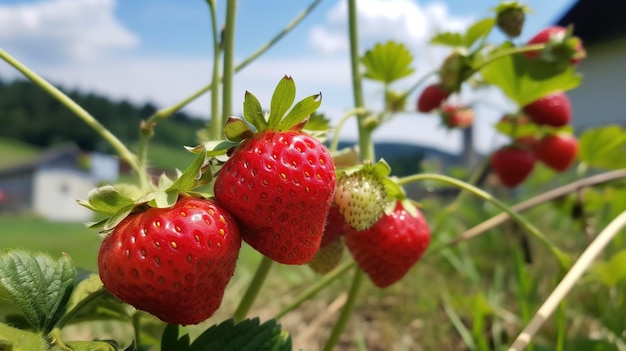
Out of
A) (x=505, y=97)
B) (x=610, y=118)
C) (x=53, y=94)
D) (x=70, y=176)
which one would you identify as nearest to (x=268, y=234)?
(x=53, y=94)

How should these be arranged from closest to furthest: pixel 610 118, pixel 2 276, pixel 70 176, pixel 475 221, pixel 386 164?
pixel 2 276 < pixel 386 164 < pixel 475 221 < pixel 610 118 < pixel 70 176

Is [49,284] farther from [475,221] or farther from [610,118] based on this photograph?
[610,118]

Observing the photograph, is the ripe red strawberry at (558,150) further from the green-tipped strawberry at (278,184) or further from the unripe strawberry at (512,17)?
the green-tipped strawberry at (278,184)

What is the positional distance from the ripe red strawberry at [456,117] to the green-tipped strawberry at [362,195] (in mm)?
657

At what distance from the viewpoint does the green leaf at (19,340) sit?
1.03 ft

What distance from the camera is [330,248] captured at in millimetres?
535

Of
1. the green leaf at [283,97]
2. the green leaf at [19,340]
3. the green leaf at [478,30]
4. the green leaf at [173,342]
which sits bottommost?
the green leaf at [173,342]

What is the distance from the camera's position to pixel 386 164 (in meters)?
0.49

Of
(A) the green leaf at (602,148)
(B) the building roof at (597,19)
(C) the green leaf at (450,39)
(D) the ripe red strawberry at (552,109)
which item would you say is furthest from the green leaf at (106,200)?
(B) the building roof at (597,19)

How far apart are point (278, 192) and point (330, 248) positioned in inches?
6.0

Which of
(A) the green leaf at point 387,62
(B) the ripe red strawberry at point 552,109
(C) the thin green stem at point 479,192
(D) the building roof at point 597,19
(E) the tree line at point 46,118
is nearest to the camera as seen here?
(C) the thin green stem at point 479,192

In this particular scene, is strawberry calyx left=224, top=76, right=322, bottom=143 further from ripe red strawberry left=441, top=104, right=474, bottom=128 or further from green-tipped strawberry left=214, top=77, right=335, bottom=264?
ripe red strawberry left=441, top=104, right=474, bottom=128

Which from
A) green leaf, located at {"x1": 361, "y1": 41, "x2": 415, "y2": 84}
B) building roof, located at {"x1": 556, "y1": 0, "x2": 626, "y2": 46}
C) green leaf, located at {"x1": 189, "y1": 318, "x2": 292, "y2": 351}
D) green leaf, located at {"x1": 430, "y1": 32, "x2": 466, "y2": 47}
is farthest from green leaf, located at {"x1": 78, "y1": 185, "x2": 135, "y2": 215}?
building roof, located at {"x1": 556, "y1": 0, "x2": 626, "y2": 46}

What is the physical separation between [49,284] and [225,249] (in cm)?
11
